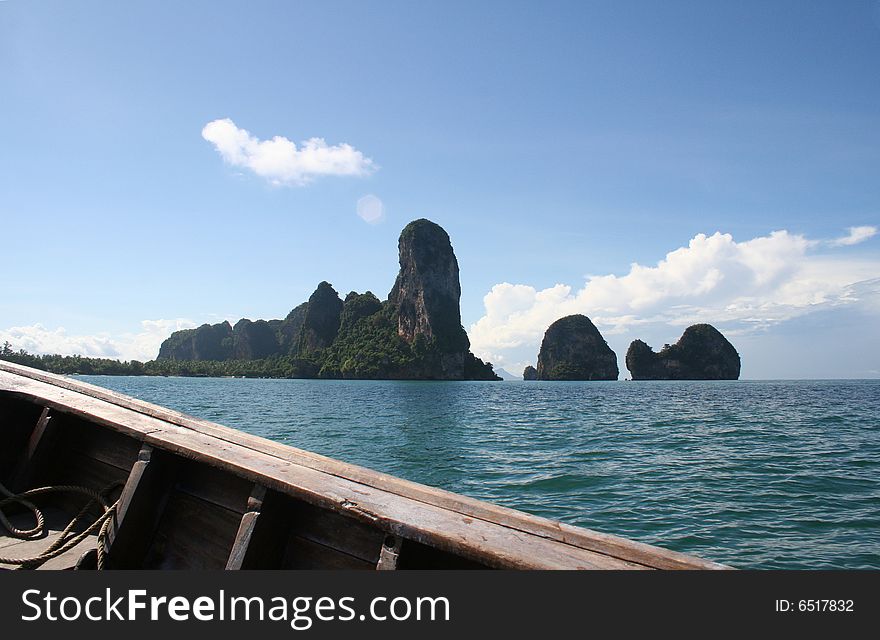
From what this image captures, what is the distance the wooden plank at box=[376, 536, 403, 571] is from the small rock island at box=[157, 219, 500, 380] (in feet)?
424

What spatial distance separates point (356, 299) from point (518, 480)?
151 meters

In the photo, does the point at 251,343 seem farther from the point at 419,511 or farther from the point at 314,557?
the point at 419,511

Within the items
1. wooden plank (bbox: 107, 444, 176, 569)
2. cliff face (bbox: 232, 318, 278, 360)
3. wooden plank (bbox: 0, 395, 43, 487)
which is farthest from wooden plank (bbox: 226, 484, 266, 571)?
cliff face (bbox: 232, 318, 278, 360)

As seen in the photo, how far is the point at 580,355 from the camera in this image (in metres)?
168

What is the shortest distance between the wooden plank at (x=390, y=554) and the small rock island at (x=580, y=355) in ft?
557

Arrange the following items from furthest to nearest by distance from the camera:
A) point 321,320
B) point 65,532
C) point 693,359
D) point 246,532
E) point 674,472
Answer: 1. point 321,320
2. point 693,359
3. point 674,472
4. point 65,532
5. point 246,532

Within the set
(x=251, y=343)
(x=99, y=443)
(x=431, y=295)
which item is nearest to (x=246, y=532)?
(x=99, y=443)

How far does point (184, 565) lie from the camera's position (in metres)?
3.07

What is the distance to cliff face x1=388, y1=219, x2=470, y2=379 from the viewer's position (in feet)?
443

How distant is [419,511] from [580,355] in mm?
173291

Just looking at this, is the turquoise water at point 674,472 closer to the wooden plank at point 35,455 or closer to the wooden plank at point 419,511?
the wooden plank at point 419,511

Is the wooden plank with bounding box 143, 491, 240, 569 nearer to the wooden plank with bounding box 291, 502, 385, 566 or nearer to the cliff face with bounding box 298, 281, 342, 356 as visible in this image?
the wooden plank with bounding box 291, 502, 385, 566

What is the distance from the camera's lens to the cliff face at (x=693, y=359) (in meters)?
157

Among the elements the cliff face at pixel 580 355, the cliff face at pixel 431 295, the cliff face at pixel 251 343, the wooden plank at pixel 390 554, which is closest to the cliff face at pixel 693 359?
the cliff face at pixel 580 355
